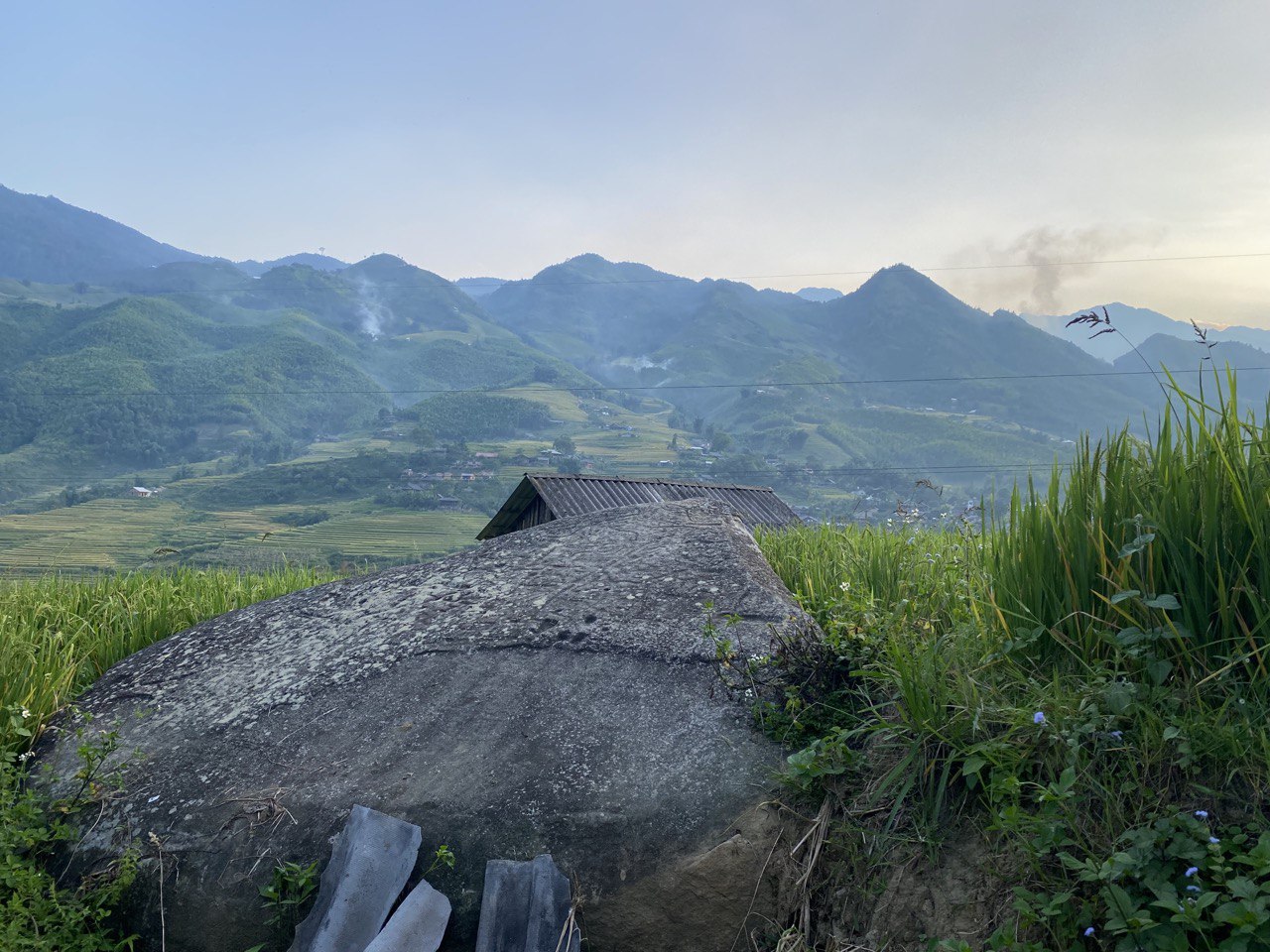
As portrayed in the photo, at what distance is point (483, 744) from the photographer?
387 cm

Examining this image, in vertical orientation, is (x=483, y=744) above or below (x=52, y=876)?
above

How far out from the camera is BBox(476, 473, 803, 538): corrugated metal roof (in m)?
15.5

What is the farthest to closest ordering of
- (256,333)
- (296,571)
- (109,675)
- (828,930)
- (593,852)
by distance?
(256,333) → (296,571) → (109,675) → (593,852) → (828,930)

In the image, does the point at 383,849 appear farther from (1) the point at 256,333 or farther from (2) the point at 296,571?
(1) the point at 256,333

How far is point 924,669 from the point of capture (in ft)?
10.7

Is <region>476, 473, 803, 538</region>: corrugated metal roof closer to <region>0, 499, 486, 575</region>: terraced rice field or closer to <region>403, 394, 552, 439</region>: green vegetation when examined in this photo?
<region>0, 499, 486, 575</region>: terraced rice field

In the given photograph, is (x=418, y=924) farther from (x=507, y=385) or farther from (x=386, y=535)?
(x=507, y=385)

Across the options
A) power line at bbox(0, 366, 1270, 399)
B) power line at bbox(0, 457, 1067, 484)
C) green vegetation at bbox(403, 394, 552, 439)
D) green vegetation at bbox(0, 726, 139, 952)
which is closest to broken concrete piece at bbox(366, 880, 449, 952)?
green vegetation at bbox(0, 726, 139, 952)

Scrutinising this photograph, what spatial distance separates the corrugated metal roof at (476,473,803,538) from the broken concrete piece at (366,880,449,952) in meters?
11.4

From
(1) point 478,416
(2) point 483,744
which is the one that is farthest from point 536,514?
(1) point 478,416

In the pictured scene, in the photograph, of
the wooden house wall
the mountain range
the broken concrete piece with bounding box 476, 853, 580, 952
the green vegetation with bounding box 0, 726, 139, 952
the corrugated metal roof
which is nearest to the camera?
the broken concrete piece with bounding box 476, 853, 580, 952

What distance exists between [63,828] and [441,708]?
5.40 ft

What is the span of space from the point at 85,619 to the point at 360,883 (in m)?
3.66

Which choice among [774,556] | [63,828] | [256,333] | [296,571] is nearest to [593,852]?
[63,828]
